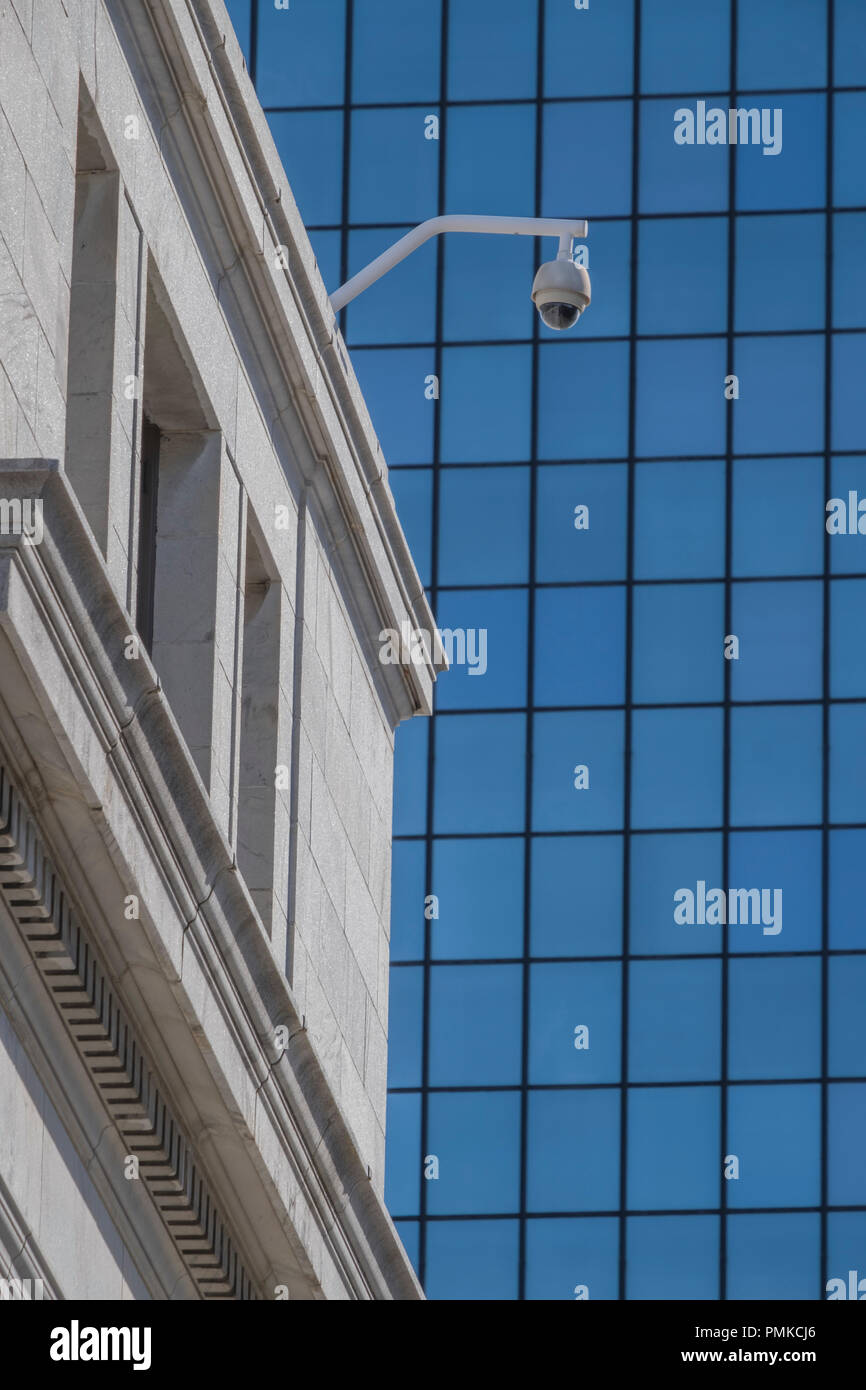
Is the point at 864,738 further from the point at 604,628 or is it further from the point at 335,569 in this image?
the point at 335,569

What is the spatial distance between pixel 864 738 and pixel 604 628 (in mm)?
5631

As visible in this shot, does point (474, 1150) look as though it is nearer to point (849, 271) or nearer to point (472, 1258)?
point (472, 1258)

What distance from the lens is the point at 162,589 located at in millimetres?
21938

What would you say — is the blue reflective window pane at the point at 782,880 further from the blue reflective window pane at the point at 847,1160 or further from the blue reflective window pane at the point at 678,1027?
the blue reflective window pane at the point at 847,1160

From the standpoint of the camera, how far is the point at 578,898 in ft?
202

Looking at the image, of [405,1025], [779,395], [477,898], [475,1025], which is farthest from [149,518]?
[779,395]

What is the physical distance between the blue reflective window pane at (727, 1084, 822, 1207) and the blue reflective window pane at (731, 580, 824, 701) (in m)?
8.49

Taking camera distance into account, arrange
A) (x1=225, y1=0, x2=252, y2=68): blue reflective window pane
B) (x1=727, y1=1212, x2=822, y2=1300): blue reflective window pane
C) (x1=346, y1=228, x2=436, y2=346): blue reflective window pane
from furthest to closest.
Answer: (x1=225, y1=0, x2=252, y2=68): blue reflective window pane < (x1=346, y1=228, x2=436, y2=346): blue reflective window pane < (x1=727, y1=1212, x2=822, y2=1300): blue reflective window pane

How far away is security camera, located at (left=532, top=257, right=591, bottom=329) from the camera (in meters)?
26.6

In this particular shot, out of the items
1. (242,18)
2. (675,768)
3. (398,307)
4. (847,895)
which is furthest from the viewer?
(242,18)

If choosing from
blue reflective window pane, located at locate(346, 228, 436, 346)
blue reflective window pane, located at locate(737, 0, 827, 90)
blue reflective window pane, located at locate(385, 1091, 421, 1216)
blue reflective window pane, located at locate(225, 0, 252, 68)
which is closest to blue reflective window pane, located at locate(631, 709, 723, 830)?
blue reflective window pane, located at locate(385, 1091, 421, 1216)

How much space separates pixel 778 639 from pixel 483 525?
6.44 meters

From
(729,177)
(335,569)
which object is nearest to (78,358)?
(335,569)

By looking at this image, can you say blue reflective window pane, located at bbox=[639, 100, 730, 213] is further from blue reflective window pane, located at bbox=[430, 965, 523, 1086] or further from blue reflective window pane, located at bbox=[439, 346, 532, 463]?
blue reflective window pane, located at bbox=[430, 965, 523, 1086]
